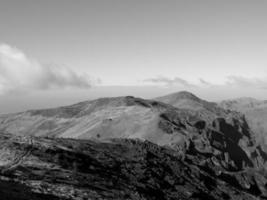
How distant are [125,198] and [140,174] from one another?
21936 millimetres

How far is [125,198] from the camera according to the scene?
47.4m

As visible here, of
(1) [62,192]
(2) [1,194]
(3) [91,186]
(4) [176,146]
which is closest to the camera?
(2) [1,194]

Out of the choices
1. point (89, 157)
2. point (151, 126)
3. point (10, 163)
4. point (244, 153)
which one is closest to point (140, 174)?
point (89, 157)

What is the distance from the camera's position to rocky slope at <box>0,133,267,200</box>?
131 feet

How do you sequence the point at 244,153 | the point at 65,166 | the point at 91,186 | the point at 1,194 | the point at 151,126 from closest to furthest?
1. the point at 1,194
2. the point at 91,186
3. the point at 65,166
4. the point at 151,126
5. the point at 244,153

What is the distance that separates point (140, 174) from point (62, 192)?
3220 centimetres

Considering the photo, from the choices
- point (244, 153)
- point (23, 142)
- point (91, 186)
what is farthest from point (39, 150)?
point (244, 153)

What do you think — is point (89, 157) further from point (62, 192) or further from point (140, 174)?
point (62, 192)

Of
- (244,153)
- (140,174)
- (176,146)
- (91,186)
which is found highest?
(91,186)

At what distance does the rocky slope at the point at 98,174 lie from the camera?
131ft

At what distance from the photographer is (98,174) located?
190ft

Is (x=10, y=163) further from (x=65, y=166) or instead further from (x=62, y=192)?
(x=62, y=192)

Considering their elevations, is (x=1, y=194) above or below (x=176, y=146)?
above

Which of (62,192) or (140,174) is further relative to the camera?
(140,174)
